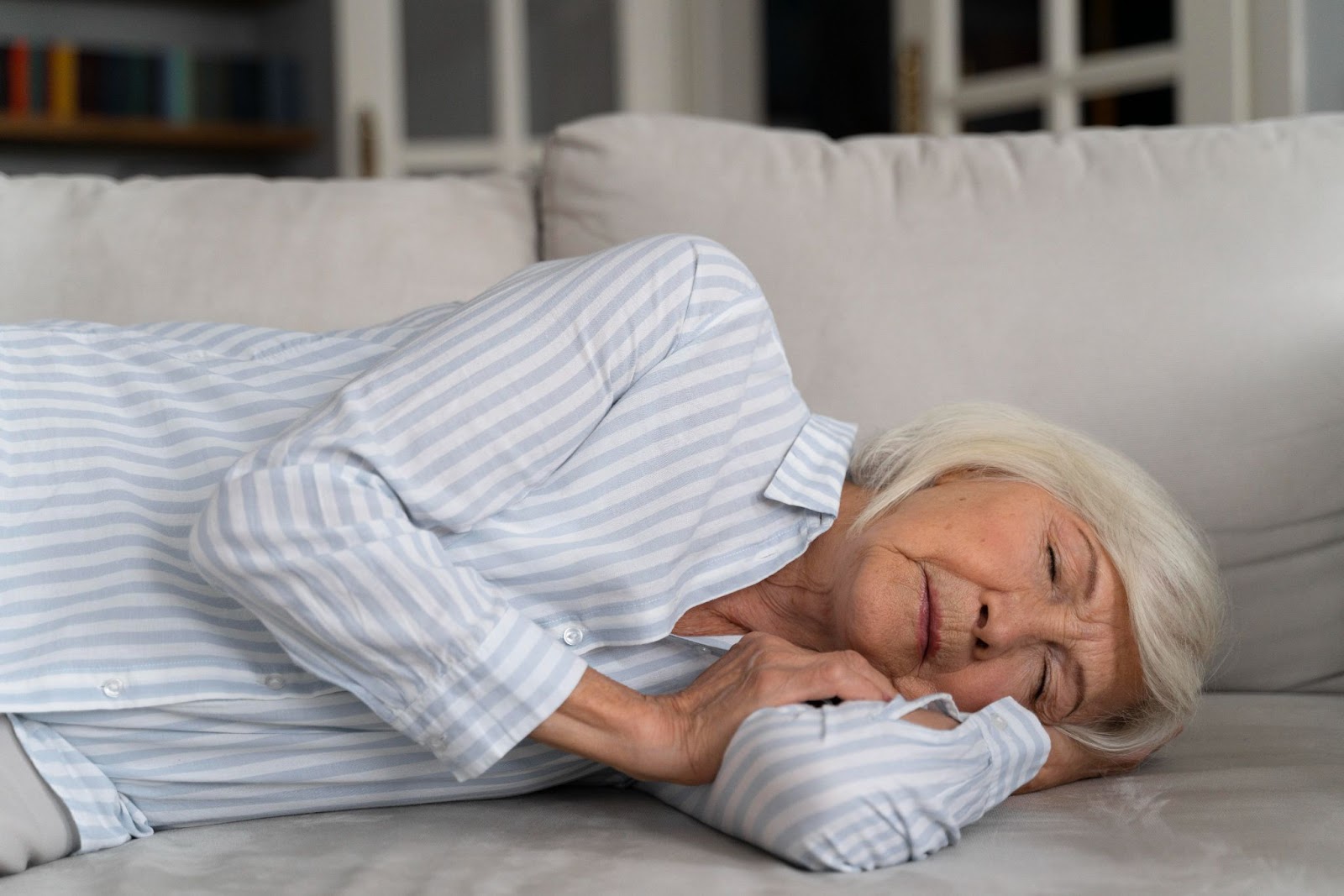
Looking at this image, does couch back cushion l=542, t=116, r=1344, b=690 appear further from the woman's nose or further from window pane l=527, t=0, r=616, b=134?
window pane l=527, t=0, r=616, b=134

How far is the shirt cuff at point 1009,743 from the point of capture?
1.09 metres

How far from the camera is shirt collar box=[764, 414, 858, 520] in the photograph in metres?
1.27

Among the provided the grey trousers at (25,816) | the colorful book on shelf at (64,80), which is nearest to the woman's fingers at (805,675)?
the grey trousers at (25,816)

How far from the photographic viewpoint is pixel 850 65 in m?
4.75

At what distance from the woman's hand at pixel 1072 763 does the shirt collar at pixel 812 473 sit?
30 centimetres

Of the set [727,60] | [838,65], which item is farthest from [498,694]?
[838,65]

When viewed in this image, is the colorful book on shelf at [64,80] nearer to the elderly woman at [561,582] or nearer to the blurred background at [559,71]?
the blurred background at [559,71]

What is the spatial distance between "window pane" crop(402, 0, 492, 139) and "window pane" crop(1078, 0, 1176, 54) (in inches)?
65.6

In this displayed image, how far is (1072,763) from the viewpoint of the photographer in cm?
124

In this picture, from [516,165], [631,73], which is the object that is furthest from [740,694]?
[631,73]

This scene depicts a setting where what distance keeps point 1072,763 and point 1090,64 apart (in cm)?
208

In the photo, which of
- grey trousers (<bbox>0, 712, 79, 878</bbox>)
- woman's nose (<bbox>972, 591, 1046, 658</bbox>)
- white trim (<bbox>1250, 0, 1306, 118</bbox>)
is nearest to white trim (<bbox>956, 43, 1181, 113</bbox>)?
white trim (<bbox>1250, 0, 1306, 118</bbox>)

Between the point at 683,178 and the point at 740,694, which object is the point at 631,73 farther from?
the point at 740,694

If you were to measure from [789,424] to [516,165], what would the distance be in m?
2.51
